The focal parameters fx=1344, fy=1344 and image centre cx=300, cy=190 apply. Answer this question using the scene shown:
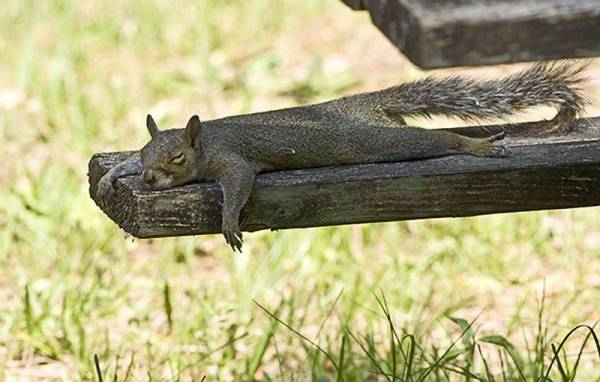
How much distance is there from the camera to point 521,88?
3.05 meters

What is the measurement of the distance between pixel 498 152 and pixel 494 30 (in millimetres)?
1120

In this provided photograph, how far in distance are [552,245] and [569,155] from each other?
1947 mm

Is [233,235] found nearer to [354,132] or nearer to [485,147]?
[354,132]

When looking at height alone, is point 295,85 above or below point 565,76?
above

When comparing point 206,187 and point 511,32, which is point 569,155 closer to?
point 206,187

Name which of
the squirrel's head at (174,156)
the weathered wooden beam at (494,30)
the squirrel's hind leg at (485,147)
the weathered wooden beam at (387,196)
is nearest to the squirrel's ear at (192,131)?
the squirrel's head at (174,156)

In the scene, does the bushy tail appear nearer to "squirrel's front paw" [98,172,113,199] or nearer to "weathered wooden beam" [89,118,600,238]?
"weathered wooden beam" [89,118,600,238]

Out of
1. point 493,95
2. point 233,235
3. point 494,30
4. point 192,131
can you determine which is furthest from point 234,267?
point 494,30

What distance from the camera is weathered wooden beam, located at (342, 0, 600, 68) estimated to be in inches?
67.0

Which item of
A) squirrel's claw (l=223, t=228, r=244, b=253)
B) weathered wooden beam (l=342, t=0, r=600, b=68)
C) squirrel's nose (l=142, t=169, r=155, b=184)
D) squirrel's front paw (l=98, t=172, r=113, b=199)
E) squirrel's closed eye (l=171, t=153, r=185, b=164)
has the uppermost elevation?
squirrel's closed eye (l=171, t=153, r=185, b=164)

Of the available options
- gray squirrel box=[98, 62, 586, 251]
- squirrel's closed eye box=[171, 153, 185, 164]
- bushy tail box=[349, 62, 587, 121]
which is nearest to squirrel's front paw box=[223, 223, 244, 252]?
gray squirrel box=[98, 62, 586, 251]

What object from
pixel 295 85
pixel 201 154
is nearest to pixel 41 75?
pixel 295 85

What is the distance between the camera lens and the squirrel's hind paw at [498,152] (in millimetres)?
2787

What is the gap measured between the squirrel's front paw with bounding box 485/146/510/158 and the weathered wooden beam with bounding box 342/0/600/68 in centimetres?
102
